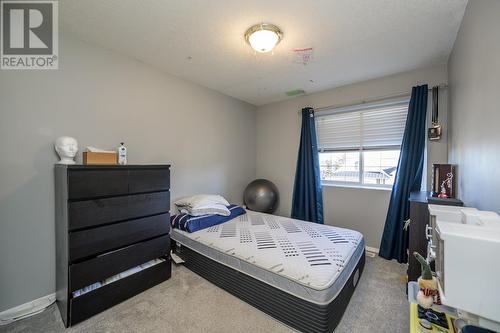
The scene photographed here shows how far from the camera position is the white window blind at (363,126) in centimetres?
282

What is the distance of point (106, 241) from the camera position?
A: 5.82 feet

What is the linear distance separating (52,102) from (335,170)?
3.64 metres

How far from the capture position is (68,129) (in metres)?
1.96

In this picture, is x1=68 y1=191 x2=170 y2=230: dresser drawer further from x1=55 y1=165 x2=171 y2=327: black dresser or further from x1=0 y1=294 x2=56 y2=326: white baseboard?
x1=0 y1=294 x2=56 y2=326: white baseboard

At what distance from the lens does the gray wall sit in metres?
1.12

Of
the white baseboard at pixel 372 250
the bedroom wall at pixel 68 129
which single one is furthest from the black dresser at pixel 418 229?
the bedroom wall at pixel 68 129

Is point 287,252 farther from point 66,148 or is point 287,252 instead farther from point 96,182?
point 66,148

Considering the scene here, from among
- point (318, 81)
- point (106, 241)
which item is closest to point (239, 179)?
point (318, 81)

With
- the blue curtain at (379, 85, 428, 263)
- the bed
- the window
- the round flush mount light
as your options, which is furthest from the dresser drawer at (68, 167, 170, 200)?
the blue curtain at (379, 85, 428, 263)

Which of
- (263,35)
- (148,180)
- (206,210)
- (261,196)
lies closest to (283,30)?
(263,35)

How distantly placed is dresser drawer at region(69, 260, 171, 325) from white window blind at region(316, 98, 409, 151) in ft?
9.71

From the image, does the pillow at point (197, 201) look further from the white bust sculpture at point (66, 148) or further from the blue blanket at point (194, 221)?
the white bust sculpture at point (66, 148)

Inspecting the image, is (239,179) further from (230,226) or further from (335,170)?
(335,170)

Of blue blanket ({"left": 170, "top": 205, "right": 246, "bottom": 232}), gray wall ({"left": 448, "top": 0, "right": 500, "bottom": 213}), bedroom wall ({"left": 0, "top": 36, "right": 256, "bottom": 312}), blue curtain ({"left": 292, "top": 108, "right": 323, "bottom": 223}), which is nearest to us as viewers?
gray wall ({"left": 448, "top": 0, "right": 500, "bottom": 213})
